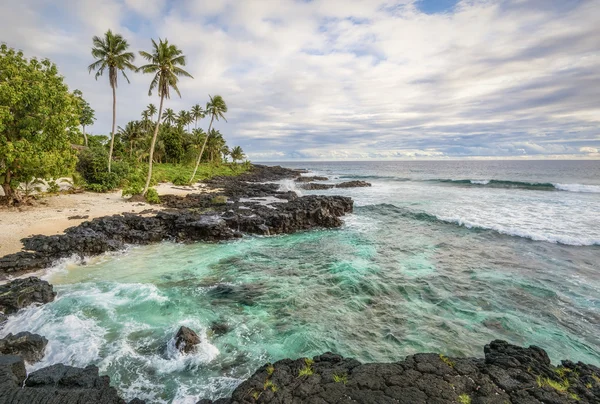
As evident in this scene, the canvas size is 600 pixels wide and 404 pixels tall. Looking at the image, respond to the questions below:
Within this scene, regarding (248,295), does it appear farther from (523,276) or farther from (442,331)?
(523,276)

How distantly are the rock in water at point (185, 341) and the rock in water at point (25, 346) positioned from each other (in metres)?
3.58

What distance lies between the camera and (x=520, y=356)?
731 cm

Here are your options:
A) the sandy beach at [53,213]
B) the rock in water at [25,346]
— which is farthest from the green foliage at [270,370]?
the sandy beach at [53,213]

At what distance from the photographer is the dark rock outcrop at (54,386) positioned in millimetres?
5379

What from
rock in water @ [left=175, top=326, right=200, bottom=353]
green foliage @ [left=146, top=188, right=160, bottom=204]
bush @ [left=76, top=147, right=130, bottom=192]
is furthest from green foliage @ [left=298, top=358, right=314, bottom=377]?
bush @ [left=76, top=147, right=130, bottom=192]

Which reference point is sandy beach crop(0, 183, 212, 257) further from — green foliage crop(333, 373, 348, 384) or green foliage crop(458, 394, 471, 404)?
green foliage crop(458, 394, 471, 404)

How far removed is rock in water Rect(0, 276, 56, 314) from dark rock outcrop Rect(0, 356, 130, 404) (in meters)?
4.88

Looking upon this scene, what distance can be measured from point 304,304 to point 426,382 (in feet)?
19.8

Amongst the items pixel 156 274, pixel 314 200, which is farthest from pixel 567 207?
pixel 156 274

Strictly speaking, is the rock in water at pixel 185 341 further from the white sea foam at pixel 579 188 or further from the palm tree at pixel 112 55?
the white sea foam at pixel 579 188

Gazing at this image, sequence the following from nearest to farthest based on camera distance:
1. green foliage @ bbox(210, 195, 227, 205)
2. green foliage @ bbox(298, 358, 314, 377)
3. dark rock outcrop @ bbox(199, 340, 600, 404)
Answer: dark rock outcrop @ bbox(199, 340, 600, 404)
green foliage @ bbox(298, 358, 314, 377)
green foliage @ bbox(210, 195, 227, 205)

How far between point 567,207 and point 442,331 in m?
35.3

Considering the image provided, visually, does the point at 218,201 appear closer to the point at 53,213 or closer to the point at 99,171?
the point at 53,213

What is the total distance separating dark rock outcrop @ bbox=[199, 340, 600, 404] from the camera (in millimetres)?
5723
